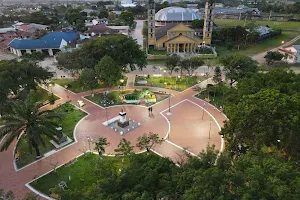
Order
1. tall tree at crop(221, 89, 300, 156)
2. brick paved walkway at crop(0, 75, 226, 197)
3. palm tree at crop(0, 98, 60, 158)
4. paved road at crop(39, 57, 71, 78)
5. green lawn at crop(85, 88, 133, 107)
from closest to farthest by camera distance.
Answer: tall tree at crop(221, 89, 300, 156)
palm tree at crop(0, 98, 60, 158)
brick paved walkway at crop(0, 75, 226, 197)
green lawn at crop(85, 88, 133, 107)
paved road at crop(39, 57, 71, 78)

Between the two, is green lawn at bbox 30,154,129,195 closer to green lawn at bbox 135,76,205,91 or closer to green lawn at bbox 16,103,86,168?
green lawn at bbox 16,103,86,168

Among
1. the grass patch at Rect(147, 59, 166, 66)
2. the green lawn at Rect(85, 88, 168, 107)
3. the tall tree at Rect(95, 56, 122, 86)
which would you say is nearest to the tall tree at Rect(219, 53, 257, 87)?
the green lawn at Rect(85, 88, 168, 107)

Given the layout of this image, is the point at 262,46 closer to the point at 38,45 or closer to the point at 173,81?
the point at 173,81

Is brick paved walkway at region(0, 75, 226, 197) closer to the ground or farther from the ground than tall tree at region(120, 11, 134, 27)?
closer to the ground

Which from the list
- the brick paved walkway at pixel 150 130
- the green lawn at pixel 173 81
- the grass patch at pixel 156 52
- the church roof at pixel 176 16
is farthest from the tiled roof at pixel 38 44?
the church roof at pixel 176 16

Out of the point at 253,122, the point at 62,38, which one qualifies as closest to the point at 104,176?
the point at 253,122

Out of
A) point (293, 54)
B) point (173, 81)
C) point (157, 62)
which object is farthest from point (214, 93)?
point (293, 54)
